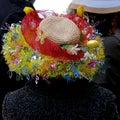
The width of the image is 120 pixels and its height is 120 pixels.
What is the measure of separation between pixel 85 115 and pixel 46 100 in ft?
0.64

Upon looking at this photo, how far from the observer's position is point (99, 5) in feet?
8.50

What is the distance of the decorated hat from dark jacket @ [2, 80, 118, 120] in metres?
0.08

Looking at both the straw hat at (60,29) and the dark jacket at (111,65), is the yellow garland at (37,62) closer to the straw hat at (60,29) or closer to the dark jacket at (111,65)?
the straw hat at (60,29)

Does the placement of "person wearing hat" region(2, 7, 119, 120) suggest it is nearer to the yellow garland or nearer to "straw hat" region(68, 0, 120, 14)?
the yellow garland

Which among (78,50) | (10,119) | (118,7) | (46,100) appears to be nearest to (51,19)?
(78,50)

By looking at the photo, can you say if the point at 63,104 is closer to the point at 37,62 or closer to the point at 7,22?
the point at 37,62

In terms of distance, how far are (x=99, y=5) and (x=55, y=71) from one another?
1129 mm

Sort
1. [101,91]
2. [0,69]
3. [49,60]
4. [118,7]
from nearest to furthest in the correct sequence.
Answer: [49,60] → [101,91] → [0,69] → [118,7]

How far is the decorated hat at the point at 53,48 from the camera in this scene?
159cm

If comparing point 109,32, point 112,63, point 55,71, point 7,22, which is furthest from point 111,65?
point 55,71

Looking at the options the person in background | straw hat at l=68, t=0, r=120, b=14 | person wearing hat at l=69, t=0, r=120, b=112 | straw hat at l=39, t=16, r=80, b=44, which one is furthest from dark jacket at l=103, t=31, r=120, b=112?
straw hat at l=39, t=16, r=80, b=44

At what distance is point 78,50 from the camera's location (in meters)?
1.61

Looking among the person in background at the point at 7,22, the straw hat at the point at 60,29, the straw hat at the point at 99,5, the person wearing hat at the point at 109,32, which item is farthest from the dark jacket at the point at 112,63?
the straw hat at the point at 60,29

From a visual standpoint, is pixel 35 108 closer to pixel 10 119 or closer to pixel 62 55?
pixel 10 119
